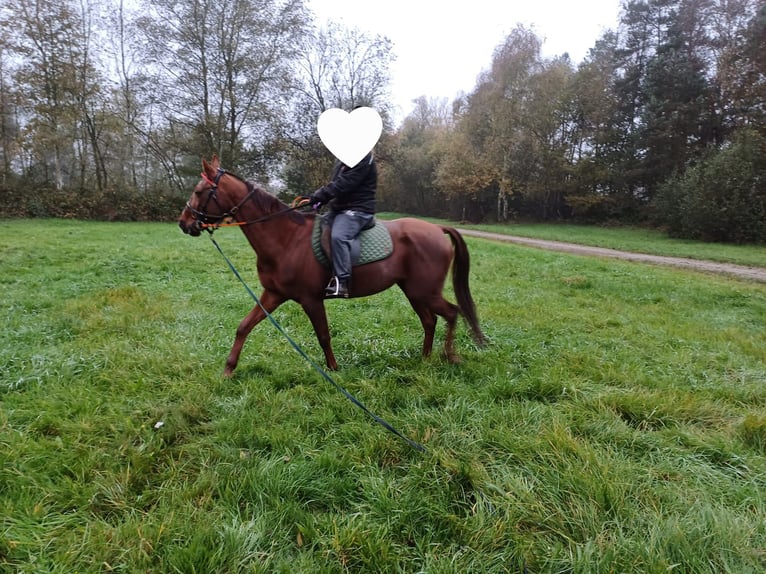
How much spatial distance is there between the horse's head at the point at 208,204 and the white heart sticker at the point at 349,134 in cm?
121

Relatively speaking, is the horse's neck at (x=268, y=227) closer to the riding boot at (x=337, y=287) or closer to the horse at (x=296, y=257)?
the horse at (x=296, y=257)

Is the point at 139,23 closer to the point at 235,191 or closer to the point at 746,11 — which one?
the point at 235,191

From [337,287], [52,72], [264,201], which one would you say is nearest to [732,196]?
[337,287]

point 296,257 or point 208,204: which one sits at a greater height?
point 208,204

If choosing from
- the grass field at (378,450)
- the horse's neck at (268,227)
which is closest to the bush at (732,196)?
the grass field at (378,450)

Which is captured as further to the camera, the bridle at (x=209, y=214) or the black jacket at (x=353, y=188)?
the black jacket at (x=353, y=188)

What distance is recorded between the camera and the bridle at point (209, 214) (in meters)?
3.94

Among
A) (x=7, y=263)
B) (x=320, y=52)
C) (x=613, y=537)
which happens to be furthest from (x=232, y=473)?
(x=320, y=52)

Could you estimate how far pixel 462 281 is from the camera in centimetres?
477

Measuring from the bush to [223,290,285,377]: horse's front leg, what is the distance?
2262cm

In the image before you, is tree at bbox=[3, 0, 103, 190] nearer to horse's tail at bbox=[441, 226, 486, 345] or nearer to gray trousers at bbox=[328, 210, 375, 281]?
gray trousers at bbox=[328, 210, 375, 281]

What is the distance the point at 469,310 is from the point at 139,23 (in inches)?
1143

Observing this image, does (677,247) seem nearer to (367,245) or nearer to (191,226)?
(367,245)

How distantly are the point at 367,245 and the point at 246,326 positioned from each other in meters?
1.56
